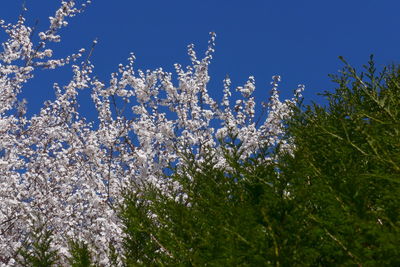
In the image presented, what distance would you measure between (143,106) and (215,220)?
1024cm

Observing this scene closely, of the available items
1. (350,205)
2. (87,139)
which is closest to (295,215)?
(350,205)

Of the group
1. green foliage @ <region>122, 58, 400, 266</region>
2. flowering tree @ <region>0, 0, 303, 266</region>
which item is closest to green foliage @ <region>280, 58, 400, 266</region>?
green foliage @ <region>122, 58, 400, 266</region>

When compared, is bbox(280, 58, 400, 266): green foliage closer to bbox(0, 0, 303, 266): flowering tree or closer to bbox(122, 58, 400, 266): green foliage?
bbox(122, 58, 400, 266): green foliage

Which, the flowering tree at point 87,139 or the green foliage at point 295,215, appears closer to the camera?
the green foliage at point 295,215

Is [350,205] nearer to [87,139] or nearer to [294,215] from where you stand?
[294,215]

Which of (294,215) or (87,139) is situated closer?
(294,215)

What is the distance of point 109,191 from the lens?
41.5 ft

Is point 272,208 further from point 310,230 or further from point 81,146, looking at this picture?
point 81,146

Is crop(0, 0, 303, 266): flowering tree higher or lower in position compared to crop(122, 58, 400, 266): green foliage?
higher

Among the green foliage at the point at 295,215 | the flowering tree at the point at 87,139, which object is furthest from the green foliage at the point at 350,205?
the flowering tree at the point at 87,139

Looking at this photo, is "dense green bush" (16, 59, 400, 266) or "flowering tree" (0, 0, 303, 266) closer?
"dense green bush" (16, 59, 400, 266)

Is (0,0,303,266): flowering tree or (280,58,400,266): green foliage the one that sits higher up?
(0,0,303,266): flowering tree

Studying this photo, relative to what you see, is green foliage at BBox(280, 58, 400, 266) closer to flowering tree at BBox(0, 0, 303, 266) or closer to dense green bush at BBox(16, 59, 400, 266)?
dense green bush at BBox(16, 59, 400, 266)

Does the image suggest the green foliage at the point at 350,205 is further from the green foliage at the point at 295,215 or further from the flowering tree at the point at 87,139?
the flowering tree at the point at 87,139
